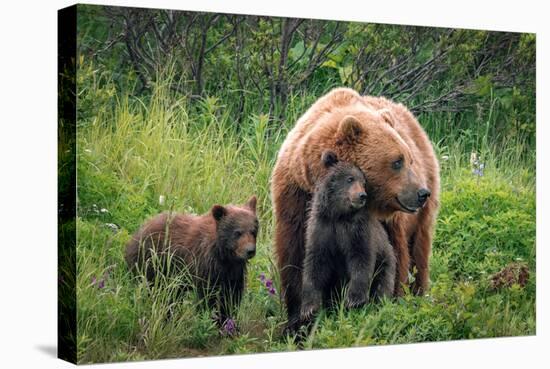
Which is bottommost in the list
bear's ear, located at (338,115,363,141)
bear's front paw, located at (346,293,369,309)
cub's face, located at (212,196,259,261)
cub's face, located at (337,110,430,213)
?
bear's front paw, located at (346,293,369,309)

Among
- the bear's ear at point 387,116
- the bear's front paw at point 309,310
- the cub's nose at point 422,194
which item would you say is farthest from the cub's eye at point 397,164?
the bear's front paw at point 309,310

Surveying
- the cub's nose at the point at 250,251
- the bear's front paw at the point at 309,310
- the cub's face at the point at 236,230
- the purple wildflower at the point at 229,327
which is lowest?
the purple wildflower at the point at 229,327

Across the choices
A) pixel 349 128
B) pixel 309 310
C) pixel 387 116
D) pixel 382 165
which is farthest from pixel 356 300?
pixel 387 116

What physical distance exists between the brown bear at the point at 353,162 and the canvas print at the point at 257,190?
1 centimetres

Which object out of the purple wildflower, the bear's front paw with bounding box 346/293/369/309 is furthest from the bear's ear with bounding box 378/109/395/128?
the purple wildflower

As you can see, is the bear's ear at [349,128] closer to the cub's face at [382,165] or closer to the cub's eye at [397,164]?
the cub's face at [382,165]

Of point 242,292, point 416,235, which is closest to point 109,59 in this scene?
point 242,292

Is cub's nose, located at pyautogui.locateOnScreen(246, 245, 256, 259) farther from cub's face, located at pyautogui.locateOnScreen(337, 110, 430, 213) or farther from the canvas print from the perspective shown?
cub's face, located at pyautogui.locateOnScreen(337, 110, 430, 213)

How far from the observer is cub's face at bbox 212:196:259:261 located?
756 centimetres

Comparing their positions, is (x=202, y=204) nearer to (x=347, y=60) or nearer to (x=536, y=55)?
(x=347, y=60)

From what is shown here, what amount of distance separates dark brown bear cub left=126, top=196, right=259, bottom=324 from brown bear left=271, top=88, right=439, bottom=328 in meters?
0.36

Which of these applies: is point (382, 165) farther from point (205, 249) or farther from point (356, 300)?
point (205, 249)

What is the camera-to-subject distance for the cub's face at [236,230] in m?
7.56

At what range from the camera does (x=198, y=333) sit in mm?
7512
